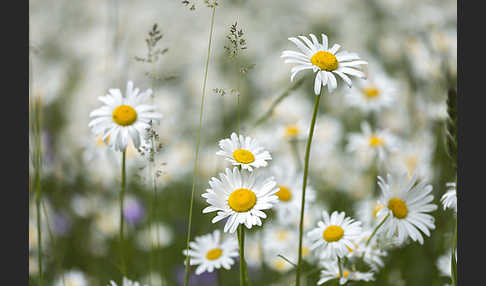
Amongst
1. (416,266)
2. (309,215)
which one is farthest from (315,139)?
(416,266)

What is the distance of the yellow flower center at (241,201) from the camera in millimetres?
1095

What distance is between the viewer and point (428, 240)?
236cm

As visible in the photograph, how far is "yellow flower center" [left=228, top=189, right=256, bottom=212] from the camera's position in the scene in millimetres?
1095

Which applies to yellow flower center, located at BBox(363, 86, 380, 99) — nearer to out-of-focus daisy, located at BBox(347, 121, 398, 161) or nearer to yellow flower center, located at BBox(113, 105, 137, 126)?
out-of-focus daisy, located at BBox(347, 121, 398, 161)

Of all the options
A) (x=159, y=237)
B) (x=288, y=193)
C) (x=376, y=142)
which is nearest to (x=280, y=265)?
(x=288, y=193)

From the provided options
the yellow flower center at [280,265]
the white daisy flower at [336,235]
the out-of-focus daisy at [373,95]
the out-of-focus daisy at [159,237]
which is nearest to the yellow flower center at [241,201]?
the white daisy flower at [336,235]

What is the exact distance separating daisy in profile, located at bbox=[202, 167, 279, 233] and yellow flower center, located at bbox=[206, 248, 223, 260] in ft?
0.92

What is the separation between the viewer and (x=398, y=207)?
1.24m

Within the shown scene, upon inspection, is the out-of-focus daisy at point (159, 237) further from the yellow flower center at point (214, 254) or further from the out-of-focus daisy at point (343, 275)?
the out-of-focus daisy at point (343, 275)

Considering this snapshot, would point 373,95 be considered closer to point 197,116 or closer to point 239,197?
point 239,197

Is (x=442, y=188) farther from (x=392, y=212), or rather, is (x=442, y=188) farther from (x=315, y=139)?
(x=392, y=212)

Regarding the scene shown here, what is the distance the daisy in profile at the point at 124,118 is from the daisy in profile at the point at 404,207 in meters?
0.56

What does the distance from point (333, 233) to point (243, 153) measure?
309 mm

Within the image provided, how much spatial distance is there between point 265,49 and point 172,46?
85 centimetres
